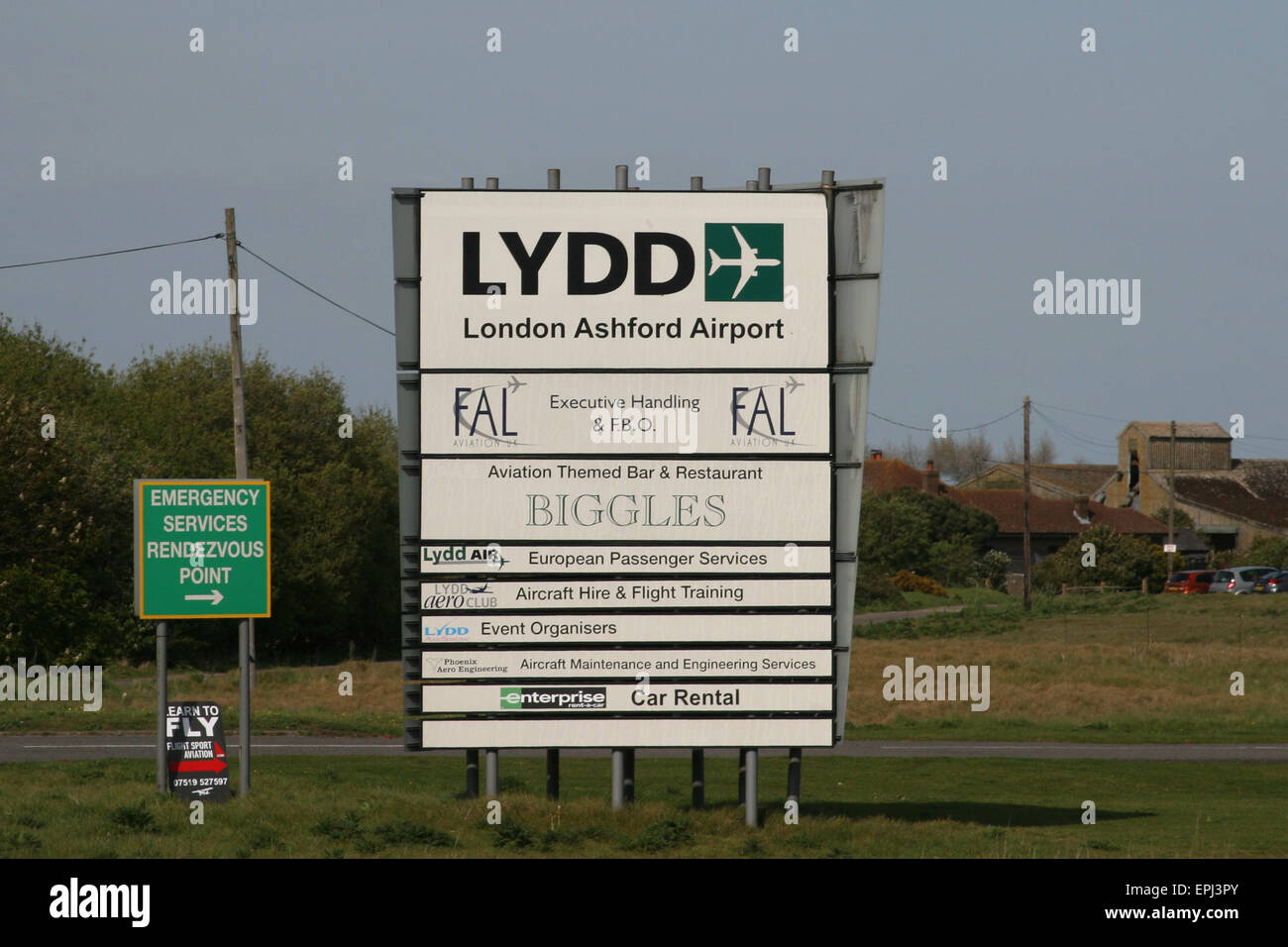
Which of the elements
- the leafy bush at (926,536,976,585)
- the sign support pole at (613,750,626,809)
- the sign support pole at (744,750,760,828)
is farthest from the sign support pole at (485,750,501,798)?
the leafy bush at (926,536,976,585)

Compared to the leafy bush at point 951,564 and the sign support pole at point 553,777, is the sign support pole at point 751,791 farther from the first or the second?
the leafy bush at point 951,564

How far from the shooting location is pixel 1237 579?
6700cm

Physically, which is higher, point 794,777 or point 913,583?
point 794,777

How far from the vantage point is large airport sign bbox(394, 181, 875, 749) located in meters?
12.9

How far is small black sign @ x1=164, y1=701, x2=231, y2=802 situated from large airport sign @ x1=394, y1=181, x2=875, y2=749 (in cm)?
290

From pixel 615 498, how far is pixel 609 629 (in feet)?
4.04

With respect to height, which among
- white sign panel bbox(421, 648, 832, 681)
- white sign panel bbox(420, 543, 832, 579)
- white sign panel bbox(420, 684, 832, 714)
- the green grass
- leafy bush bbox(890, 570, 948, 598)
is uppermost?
white sign panel bbox(420, 543, 832, 579)

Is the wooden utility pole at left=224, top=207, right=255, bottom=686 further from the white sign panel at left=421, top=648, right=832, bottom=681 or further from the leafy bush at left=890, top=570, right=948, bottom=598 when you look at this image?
the leafy bush at left=890, top=570, right=948, bottom=598

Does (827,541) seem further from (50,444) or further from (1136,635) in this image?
(1136,635)

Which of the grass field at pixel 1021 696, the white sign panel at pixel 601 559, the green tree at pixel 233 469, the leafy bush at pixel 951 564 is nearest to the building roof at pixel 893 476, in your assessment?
the leafy bush at pixel 951 564

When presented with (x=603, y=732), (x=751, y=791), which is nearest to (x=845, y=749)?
(x=751, y=791)

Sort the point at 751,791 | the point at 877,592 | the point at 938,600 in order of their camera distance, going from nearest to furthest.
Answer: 1. the point at 751,791
2. the point at 877,592
3. the point at 938,600

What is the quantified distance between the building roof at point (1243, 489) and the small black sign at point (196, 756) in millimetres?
96990

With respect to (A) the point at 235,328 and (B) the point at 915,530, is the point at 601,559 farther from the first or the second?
(B) the point at 915,530
